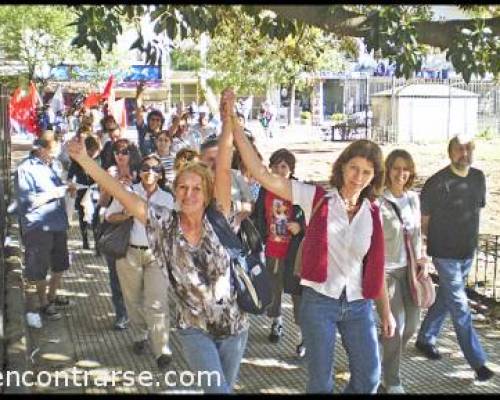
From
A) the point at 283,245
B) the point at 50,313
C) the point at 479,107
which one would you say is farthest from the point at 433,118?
the point at 283,245

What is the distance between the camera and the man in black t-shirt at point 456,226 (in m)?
5.90

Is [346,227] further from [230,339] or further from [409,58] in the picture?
[409,58]

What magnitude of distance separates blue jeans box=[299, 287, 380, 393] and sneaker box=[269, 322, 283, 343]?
2418 millimetres

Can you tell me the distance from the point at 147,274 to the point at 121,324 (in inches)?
43.9

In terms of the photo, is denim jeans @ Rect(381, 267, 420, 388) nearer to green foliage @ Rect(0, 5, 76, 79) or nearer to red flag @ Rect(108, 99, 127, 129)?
red flag @ Rect(108, 99, 127, 129)

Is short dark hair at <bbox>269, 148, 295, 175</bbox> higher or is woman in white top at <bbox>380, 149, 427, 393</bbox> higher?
short dark hair at <bbox>269, 148, 295, 175</bbox>

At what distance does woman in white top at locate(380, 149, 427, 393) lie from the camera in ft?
17.6

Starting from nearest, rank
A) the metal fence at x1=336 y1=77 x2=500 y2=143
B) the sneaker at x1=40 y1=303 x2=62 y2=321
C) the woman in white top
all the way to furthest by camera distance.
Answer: the woman in white top < the sneaker at x1=40 y1=303 x2=62 y2=321 < the metal fence at x1=336 y1=77 x2=500 y2=143

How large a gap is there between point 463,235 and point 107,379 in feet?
9.13

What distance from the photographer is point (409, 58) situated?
5469mm

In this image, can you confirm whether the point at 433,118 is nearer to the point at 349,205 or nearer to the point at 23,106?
the point at 23,106

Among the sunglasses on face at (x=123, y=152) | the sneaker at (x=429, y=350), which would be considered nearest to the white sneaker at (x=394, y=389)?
the sneaker at (x=429, y=350)

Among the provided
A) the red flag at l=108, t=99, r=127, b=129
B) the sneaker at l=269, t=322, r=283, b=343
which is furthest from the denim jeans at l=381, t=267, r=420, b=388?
the red flag at l=108, t=99, r=127, b=129

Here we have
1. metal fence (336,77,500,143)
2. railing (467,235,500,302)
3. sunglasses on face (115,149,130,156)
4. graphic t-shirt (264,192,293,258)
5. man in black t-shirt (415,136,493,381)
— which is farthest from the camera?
metal fence (336,77,500,143)
